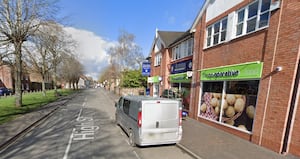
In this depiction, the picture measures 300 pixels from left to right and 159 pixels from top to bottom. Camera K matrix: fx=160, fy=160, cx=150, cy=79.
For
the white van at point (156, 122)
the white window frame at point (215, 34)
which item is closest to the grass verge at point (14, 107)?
the white van at point (156, 122)

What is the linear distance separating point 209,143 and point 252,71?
129 inches

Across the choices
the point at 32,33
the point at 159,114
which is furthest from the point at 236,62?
the point at 32,33

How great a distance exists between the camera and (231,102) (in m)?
7.54

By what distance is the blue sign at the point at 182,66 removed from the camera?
11.6m

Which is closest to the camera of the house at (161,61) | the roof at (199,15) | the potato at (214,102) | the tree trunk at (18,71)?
the potato at (214,102)

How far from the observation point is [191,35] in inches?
447

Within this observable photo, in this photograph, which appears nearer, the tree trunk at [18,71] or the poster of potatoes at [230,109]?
the poster of potatoes at [230,109]

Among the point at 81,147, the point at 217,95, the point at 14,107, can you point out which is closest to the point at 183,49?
the point at 217,95

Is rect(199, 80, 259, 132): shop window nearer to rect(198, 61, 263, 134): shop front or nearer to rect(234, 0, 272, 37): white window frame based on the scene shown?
rect(198, 61, 263, 134): shop front

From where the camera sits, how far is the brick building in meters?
5.10

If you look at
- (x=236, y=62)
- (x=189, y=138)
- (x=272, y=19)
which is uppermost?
(x=272, y=19)

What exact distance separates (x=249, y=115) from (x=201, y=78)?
3502mm

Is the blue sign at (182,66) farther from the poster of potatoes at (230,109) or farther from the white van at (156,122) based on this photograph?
the white van at (156,122)

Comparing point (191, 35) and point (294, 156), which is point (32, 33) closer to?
point (191, 35)
